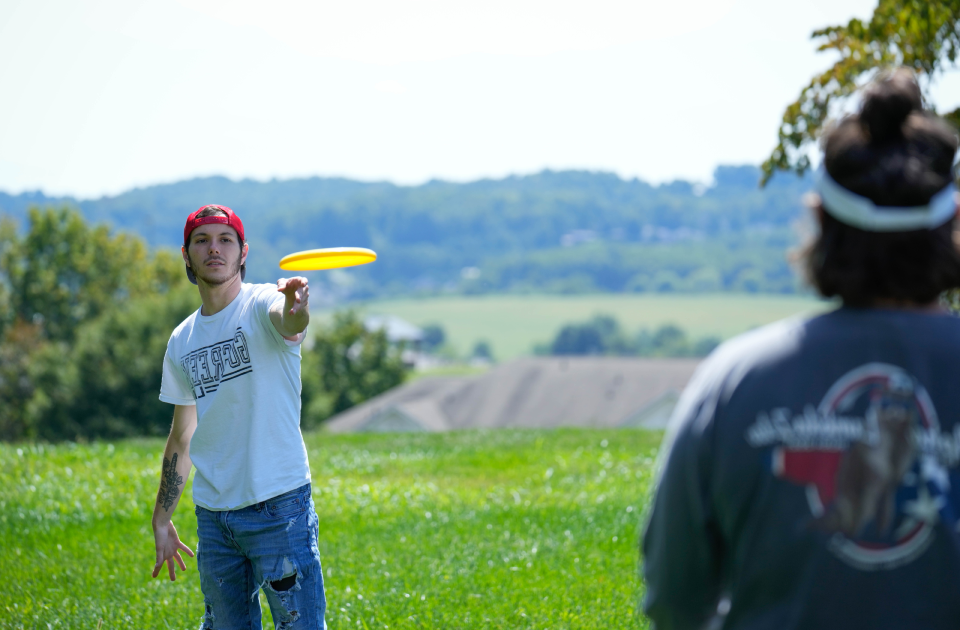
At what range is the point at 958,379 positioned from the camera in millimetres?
1764

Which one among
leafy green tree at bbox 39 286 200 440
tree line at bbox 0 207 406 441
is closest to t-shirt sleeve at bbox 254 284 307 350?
tree line at bbox 0 207 406 441

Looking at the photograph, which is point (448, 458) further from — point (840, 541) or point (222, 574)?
point (840, 541)

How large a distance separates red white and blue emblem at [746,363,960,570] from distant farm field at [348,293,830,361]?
13253cm

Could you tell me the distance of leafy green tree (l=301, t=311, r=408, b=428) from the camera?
62.9 meters

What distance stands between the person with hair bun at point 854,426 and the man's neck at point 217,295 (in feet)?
8.71

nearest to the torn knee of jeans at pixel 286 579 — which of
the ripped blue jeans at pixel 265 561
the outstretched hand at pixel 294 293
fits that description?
the ripped blue jeans at pixel 265 561

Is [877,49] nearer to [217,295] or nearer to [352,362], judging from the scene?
[217,295]

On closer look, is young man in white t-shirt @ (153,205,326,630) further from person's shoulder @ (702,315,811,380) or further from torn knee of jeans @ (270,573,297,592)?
person's shoulder @ (702,315,811,380)

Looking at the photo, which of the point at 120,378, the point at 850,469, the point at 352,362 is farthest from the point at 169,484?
the point at 352,362

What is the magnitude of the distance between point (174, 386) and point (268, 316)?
0.68 meters

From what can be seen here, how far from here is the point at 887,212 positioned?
181cm

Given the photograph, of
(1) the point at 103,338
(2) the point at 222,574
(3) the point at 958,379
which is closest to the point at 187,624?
(2) the point at 222,574

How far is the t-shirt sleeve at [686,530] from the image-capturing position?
74.0 inches

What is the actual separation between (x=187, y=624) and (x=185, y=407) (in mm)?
2089
